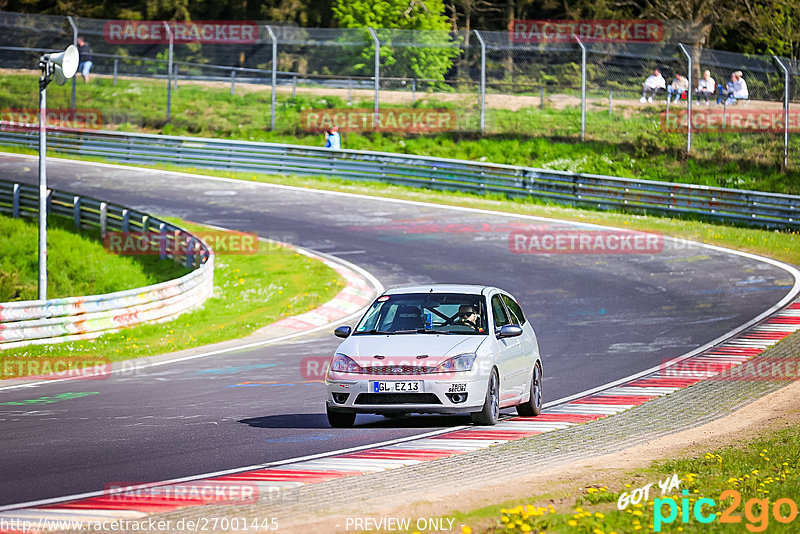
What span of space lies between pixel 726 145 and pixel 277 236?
14.8 meters

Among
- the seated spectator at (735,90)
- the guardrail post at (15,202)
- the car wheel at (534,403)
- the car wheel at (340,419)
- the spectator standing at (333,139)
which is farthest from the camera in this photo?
the spectator standing at (333,139)

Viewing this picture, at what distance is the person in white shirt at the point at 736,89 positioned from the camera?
108 feet

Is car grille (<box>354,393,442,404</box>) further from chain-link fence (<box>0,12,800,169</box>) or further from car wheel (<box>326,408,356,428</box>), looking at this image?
chain-link fence (<box>0,12,800,169</box>)

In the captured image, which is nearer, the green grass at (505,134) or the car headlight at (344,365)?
the car headlight at (344,365)

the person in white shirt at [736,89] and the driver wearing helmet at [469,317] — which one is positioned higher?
the person in white shirt at [736,89]

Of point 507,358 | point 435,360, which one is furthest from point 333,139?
point 435,360

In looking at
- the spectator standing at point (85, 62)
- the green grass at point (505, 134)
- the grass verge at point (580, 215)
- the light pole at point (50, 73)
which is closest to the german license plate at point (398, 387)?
the light pole at point (50, 73)

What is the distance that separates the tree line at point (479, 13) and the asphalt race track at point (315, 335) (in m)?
19.8

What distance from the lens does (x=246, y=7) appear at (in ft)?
A: 230

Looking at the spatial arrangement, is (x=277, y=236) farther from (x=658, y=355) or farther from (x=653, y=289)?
(x=658, y=355)

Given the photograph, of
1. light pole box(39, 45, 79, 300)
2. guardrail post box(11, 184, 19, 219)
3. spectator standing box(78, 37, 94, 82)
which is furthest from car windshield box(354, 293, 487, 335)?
spectator standing box(78, 37, 94, 82)

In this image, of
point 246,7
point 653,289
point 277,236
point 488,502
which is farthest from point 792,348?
point 246,7

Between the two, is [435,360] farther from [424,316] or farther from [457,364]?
[424,316]

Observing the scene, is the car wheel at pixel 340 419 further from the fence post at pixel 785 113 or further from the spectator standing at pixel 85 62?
the spectator standing at pixel 85 62
